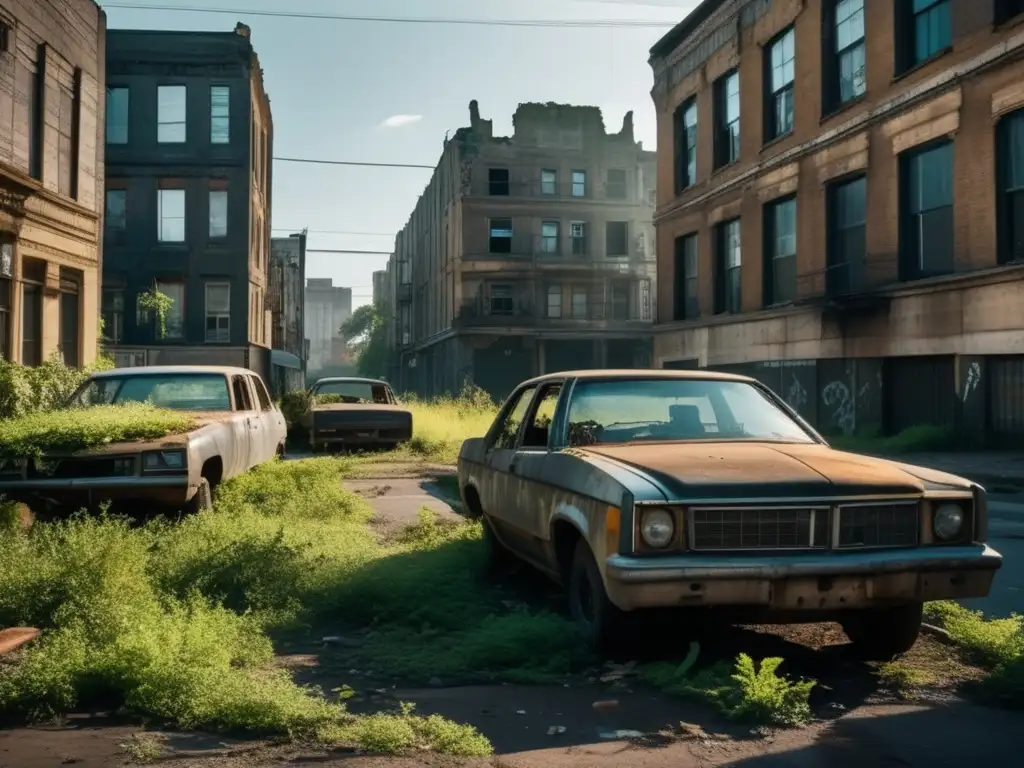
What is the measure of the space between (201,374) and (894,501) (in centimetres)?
812

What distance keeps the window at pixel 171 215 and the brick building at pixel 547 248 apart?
1842cm

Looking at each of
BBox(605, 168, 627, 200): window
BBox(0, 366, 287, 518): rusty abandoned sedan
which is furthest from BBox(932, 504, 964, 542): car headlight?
BBox(605, 168, 627, 200): window

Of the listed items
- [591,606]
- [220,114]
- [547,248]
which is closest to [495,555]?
[591,606]

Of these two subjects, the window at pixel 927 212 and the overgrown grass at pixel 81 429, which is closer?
the overgrown grass at pixel 81 429

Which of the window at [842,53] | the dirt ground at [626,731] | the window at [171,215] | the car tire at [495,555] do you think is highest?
the window at [842,53]

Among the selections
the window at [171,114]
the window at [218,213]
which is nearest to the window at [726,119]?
Result: the window at [218,213]

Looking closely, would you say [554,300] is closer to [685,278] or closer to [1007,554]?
[685,278]

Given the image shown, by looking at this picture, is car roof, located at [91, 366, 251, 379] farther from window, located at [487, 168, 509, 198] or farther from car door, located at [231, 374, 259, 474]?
window, located at [487, 168, 509, 198]

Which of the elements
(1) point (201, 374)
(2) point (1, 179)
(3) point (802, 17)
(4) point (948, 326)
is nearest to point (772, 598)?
(1) point (201, 374)

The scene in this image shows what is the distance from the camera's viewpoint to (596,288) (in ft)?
176

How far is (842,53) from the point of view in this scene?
23.2 m

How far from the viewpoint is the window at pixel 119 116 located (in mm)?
35656

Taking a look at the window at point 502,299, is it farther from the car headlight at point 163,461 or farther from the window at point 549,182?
the car headlight at point 163,461

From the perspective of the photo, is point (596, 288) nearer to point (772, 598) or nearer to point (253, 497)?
point (253, 497)
